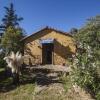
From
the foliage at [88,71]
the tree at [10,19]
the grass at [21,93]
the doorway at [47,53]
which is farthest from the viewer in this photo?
the tree at [10,19]

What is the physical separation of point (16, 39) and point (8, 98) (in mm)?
15704

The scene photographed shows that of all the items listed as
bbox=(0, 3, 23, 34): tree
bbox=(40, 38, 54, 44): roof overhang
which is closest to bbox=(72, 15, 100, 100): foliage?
bbox=(40, 38, 54, 44): roof overhang

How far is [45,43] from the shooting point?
33312 millimetres

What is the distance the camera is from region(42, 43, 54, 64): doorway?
33.7m

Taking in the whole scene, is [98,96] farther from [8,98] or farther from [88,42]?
[88,42]

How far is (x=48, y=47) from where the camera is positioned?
112 ft

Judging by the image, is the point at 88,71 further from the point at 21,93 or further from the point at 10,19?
the point at 10,19

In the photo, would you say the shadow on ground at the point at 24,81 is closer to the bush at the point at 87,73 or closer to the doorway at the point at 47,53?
the bush at the point at 87,73

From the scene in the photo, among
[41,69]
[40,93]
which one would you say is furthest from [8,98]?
[41,69]

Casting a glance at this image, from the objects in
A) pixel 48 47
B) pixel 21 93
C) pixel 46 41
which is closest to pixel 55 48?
pixel 46 41

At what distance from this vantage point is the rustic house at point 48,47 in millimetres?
32500

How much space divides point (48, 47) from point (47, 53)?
2.47ft

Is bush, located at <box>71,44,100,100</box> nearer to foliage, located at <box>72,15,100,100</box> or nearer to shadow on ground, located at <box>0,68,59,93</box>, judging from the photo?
foliage, located at <box>72,15,100,100</box>

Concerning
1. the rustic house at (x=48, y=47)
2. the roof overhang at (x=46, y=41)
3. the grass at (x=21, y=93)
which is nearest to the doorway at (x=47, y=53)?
the rustic house at (x=48, y=47)
